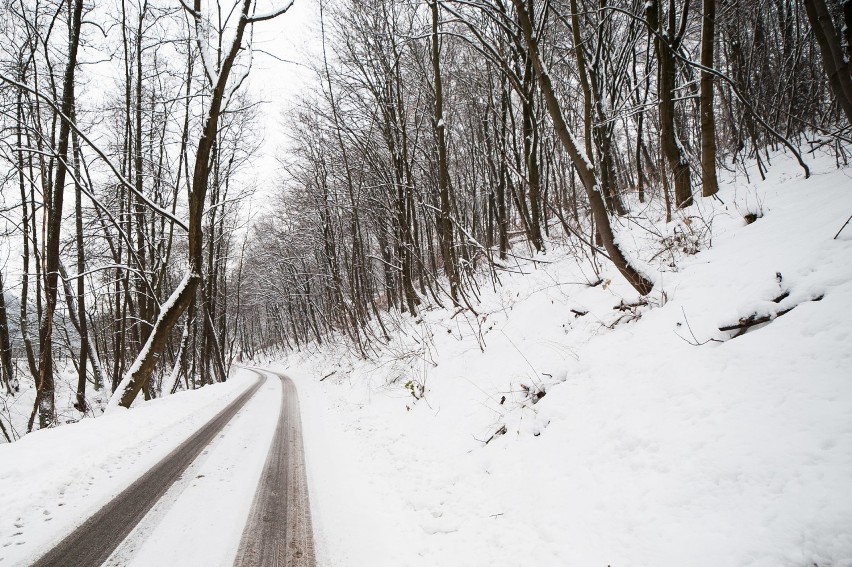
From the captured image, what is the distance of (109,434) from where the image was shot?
5695 mm

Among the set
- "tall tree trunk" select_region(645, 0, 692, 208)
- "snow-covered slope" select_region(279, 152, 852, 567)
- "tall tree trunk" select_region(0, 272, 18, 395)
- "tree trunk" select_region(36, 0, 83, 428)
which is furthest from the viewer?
"tall tree trunk" select_region(0, 272, 18, 395)

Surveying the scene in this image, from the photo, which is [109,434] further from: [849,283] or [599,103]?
[599,103]

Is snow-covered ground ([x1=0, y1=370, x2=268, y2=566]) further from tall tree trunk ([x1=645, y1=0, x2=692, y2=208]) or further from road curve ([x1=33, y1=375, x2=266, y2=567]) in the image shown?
tall tree trunk ([x1=645, y1=0, x2=692, y2=208])

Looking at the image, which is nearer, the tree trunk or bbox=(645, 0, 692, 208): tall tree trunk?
bbox=(645, 0, 692, 208): tall tree trunk

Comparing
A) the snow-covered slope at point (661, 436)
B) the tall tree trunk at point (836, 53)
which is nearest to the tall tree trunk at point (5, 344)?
the snow-covered slope at point (661, 436)

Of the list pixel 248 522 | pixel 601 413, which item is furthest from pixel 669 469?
pixel 248 522

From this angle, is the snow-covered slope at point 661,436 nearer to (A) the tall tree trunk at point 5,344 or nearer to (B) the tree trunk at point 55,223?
(B) the tree trunk at point 55,223

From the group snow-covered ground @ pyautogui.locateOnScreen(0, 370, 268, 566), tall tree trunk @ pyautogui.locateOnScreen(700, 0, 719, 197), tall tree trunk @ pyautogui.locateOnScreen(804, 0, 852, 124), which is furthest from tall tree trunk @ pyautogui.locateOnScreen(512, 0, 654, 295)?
snow-covered ground @ pyautogui.locateOnScreen(0, 370, 268, 566)

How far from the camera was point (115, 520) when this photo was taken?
3.01 meters

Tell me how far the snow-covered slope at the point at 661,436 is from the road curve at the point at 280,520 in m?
0.17

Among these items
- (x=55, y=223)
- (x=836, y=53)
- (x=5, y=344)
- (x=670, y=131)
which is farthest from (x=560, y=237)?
(x=5, y=344)

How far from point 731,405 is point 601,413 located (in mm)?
921

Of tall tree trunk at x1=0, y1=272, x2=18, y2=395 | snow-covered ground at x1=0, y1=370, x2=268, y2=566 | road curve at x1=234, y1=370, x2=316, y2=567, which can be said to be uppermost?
tall tree trunk at x1=0, y1=272, x2=18, y2=395

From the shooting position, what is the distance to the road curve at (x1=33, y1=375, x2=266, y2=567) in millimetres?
2486
